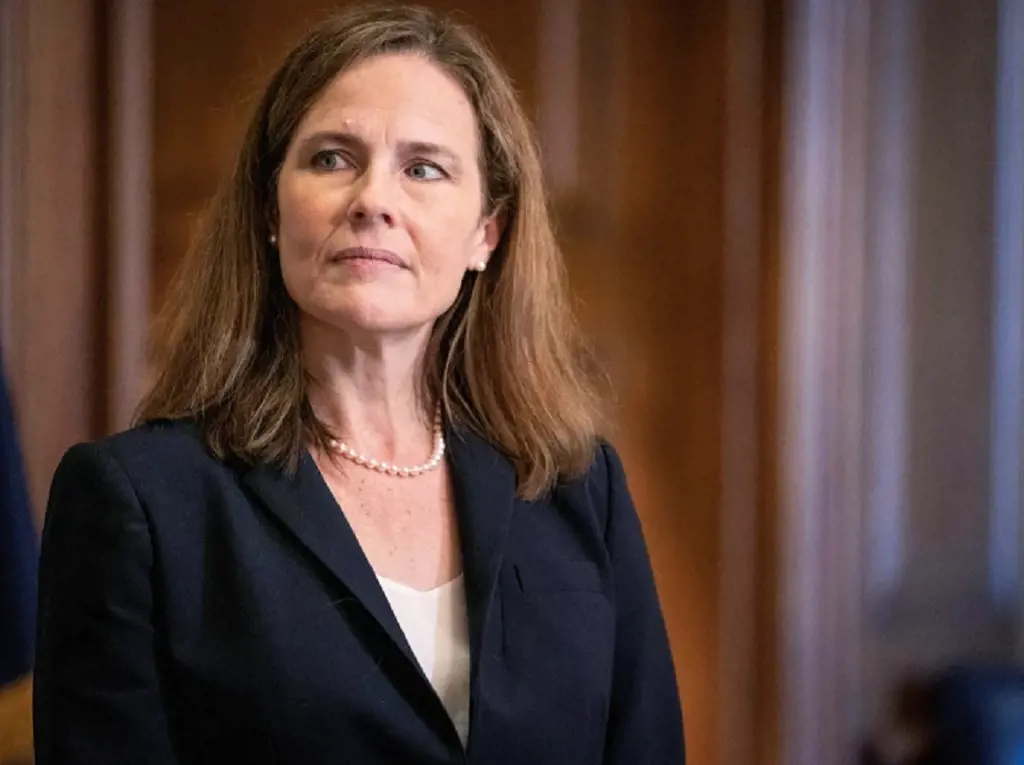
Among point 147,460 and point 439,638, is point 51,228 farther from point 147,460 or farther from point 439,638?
point 439,638

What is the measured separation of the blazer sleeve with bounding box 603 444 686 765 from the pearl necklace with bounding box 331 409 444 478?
0.21 metres

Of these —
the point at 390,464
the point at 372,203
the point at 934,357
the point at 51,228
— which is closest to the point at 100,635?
the point at 390,464

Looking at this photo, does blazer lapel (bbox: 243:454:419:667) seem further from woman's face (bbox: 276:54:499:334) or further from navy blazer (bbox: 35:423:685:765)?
woman's face (bbox: 276:54:499:334)

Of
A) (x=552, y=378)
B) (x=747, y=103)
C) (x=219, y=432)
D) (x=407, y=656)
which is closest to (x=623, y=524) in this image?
(x=552, y=378)

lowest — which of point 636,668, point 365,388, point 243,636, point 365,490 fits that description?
point 636,668

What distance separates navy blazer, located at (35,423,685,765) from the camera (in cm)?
96

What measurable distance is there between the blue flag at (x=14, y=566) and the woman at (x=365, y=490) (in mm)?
259

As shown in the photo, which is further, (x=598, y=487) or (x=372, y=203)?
(x=598, y=487)

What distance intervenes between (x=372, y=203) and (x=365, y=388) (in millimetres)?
204

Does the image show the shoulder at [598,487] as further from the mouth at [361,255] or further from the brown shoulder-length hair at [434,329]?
the mouth at [361,255]

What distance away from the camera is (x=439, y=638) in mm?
1080

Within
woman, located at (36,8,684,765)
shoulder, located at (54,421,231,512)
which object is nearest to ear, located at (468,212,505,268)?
woman, located at (36,8,684,765)

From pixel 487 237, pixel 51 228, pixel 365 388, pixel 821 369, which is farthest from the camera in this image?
pixel 821 369

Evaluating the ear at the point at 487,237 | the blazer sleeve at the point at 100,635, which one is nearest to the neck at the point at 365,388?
the ear at the point at 487,237
